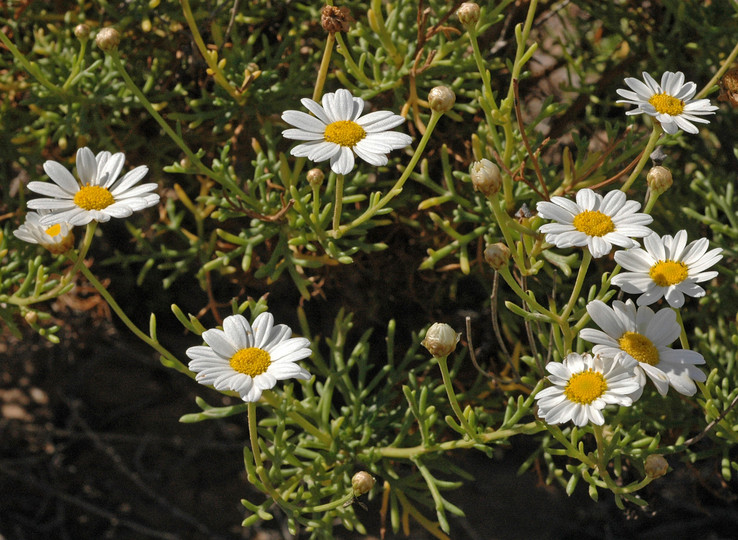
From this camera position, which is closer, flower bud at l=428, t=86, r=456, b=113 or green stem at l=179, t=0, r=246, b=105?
flower bud at l=428, t=86, r=456, b=113

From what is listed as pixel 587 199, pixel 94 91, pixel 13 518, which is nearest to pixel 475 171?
pixel 587 199

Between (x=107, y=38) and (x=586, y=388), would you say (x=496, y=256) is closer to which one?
(x=586, y=388)

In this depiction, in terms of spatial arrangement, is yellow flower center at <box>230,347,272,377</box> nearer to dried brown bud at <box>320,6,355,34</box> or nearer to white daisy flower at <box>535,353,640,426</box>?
white daisy flower at <box>535,353,640,426</box>

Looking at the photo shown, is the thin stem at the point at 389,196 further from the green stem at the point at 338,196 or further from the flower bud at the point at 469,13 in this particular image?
the flower bud at the point at 469,13

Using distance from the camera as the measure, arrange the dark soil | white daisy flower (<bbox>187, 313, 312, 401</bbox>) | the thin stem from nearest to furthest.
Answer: white daisy flower (<bbox>187, 313, 312, 401</bbox>)
the thin stem
the dark soil

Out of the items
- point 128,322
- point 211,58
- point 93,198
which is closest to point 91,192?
point 93,198

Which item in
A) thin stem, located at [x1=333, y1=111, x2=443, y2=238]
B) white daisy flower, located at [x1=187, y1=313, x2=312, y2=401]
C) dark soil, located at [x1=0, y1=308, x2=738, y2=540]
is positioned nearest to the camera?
white daisy flower, located at [x1=187, y1=313, x2=312, y2=401]

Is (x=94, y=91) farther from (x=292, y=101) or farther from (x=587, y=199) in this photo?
(x=587, y=199)

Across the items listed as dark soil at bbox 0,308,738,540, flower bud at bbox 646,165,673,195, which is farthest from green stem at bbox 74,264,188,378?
dark soil at bbox 0,308,738,540
